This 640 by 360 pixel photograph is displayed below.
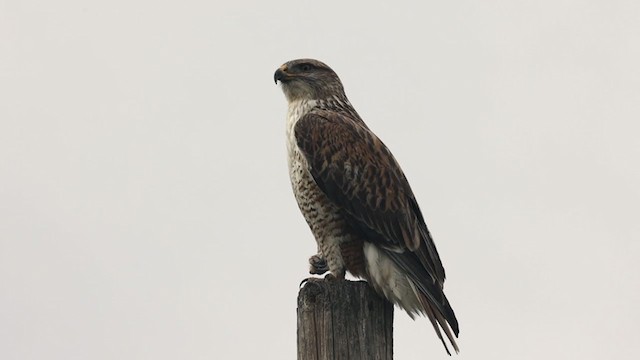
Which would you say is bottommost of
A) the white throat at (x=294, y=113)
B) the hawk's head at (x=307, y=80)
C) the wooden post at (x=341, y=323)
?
the wooden post at (x=341, y=323)

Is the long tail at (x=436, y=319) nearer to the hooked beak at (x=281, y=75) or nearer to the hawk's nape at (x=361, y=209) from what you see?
the hawk's nape at (x=361, y=209)

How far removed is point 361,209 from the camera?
23.4ft

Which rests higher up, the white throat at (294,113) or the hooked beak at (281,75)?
Answer: the hooked beak at (281,75)

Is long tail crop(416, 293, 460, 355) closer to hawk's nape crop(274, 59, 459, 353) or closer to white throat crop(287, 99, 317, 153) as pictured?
hawk's nape crop(274, 59, 459, 353)

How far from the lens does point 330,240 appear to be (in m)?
7.13

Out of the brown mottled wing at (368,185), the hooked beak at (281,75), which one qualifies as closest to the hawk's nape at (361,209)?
the brown mottled wing at (368,185)

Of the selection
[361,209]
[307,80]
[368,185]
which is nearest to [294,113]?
[307,80]

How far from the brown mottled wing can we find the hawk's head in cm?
65

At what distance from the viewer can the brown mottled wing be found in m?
7.04

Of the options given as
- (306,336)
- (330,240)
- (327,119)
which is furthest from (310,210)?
(306,336)

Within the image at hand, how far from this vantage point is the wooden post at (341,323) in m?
5.16

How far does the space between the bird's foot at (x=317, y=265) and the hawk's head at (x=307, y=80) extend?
1407 mm

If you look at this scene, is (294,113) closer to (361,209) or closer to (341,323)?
(361,209)

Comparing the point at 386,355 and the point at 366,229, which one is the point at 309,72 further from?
the point at 386,355
